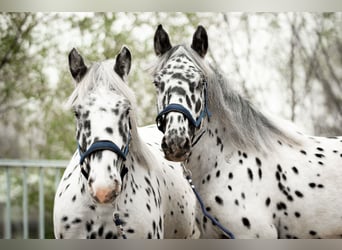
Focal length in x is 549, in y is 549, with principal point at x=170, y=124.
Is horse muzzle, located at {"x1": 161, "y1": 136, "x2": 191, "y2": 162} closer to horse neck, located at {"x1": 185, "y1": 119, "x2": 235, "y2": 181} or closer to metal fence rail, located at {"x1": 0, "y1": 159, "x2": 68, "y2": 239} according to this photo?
horse neck, located at {"x1": 185, "y1": 119, "x2": 235, "y2": 181}

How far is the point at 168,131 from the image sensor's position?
7.66 ft

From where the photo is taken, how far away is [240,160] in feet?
8.19

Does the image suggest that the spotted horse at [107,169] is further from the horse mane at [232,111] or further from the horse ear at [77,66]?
the horse mane at [232,111]

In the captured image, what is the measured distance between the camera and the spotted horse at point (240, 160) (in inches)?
94.7

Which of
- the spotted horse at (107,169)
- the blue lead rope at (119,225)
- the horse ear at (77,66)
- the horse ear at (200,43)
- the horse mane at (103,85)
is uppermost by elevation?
the horse ear at (200,43)

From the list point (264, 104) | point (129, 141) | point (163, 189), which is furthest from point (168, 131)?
point (264, 104)

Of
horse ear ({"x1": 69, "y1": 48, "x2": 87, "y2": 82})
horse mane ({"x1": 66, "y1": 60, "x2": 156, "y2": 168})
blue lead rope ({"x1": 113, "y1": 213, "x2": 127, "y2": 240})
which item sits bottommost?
blue lead rope ({"x1": 113, "y1": 213, "x2": 127, "y2": 240})

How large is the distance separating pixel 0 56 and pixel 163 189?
1407 mm

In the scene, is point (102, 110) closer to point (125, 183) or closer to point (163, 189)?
point (125, 183)

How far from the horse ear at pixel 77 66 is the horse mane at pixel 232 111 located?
0.40m

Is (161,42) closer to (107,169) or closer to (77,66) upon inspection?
(77,66)

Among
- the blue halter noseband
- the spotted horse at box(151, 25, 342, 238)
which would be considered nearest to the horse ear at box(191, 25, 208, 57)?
the spotted horse at box(151, 25, 342, 238)

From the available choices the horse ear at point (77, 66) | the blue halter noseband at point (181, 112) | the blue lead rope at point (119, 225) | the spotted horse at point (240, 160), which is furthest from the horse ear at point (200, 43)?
the blue lead rope at point (119, 225)

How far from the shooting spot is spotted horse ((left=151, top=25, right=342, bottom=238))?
241 cm
